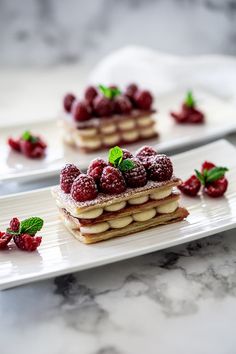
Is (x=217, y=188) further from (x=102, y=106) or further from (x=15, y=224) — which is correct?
(x=102, y=106)

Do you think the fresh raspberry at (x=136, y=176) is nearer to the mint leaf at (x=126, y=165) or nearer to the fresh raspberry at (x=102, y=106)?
the mint leaf at (x=126, y=165)

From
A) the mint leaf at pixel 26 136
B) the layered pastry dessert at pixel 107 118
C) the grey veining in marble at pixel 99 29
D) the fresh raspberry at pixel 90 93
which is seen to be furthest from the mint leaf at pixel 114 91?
the grey veining in marble at pixel 99 29

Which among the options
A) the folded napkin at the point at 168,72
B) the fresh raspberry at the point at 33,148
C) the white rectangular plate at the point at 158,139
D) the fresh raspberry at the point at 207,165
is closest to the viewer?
the fresh raspberry at the point at 207,165

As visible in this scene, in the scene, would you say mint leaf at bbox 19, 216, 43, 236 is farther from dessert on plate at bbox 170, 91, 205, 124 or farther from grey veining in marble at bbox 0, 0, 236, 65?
grey veining in marble at bbox 0, 0, 236, 65

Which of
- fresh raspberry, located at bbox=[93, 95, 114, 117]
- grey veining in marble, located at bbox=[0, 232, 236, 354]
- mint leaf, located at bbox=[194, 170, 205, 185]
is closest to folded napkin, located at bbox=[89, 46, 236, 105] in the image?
fresh raspberry, located at bbox=[93, 95, 114, 117]

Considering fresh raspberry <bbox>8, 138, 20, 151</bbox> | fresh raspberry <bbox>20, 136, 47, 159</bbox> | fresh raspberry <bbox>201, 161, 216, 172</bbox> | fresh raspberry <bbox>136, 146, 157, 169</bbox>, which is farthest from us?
fresh raspberry <bbox>8, 138, 20, 151</bbox>

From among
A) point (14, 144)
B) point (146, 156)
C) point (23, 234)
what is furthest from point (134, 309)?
point (14, 144)
